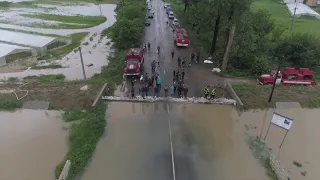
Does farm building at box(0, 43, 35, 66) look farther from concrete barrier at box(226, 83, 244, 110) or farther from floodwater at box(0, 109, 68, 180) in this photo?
concrete barrier at box(226, 83, 244, 110)

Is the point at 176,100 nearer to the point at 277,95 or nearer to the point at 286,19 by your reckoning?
the point at 277,95

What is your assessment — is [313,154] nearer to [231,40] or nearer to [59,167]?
[231,40]

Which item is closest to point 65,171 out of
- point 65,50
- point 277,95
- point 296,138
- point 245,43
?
point 296,138

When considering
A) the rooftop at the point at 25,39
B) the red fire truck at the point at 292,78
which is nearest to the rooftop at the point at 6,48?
the rooftop at the point at 25,39

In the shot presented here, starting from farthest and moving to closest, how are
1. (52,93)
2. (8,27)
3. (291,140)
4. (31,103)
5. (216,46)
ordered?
(8,27) → (216,46) → (52,93) → (31,103) → (291,140)

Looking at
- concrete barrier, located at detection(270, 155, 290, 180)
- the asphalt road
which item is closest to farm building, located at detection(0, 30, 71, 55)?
the asphalt road

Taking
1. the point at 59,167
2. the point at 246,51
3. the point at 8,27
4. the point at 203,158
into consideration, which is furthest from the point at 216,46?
the point at 8,27
